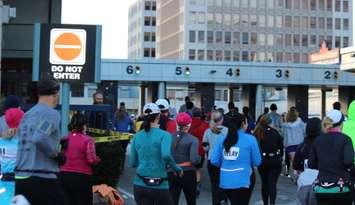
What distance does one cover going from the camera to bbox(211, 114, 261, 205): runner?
357 inches

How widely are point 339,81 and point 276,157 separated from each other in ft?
152

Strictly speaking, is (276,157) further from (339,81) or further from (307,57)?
(307,57)

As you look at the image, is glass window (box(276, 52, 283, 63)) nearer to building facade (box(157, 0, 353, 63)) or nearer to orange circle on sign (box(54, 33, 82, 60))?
building facade (box(157, 0, 353, 63))

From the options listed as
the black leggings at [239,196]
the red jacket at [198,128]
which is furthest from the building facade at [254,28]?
the black leggings at [239,196]

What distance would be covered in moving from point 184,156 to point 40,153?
376cm

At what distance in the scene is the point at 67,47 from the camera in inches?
430

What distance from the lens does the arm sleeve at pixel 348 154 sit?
7.72 m

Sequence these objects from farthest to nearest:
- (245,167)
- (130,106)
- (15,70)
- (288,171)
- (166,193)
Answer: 1. (130,106)
2. (15,70)
3. (288,171)
4. (245,167)
5. (166,193)

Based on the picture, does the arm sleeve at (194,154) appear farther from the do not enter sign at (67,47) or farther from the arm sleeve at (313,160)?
the arm sleeve at (313,160)

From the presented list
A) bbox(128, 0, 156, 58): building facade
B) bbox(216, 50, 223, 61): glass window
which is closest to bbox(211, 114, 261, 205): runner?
bbox(216, 50, 223, 61): glass window

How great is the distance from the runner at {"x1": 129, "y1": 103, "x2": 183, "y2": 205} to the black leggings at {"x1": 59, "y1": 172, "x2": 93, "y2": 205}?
1.15m

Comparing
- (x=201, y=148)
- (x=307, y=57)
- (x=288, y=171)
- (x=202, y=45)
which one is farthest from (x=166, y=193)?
(x=307, y=57)

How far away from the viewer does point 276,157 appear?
503 inches

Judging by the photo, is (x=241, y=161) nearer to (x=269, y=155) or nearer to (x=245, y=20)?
(x=269, y=155)
